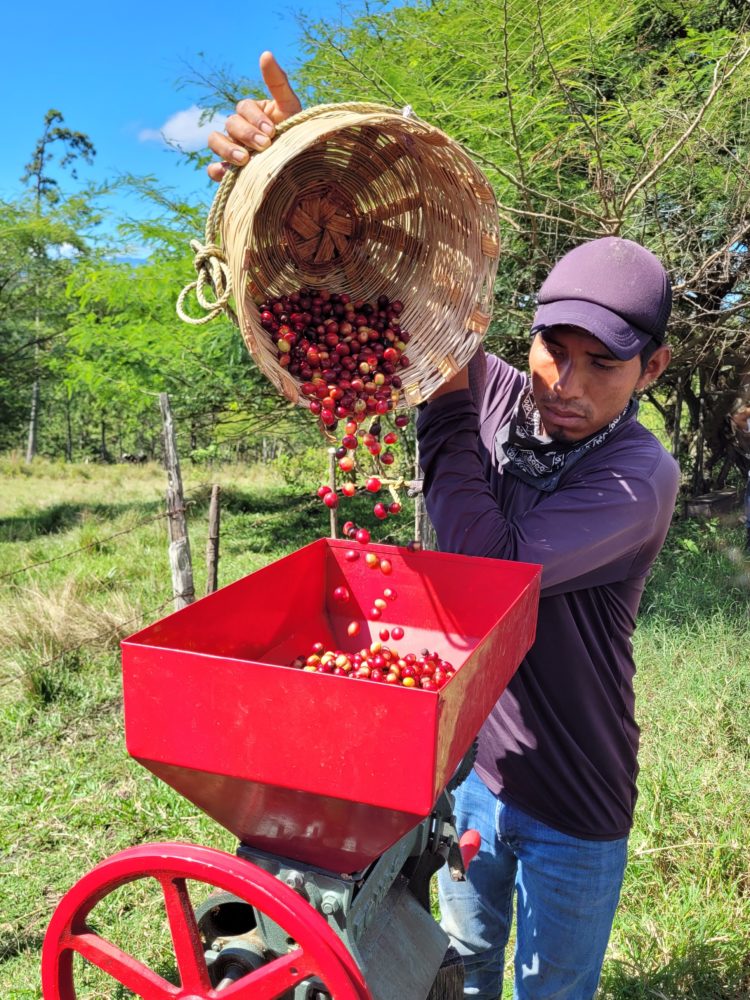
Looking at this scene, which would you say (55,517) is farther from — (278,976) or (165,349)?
(278,976)

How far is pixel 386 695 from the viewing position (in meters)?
1.02

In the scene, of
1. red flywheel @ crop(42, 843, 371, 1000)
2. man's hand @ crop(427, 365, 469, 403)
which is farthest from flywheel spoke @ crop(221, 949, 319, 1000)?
man's hand @ crop(427, 365, 469, 403)

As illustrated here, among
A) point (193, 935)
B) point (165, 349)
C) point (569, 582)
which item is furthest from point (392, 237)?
point (165, 349)

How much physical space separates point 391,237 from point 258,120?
585 mm

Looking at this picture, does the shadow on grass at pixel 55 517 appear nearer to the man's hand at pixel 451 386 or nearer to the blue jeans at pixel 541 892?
the blue jeans at pixel 541 892

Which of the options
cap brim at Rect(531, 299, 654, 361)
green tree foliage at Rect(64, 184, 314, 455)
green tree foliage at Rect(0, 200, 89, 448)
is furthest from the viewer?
green tree foliage at Rect(0, 200, 89, 448)

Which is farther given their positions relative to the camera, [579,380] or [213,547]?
[213,547]

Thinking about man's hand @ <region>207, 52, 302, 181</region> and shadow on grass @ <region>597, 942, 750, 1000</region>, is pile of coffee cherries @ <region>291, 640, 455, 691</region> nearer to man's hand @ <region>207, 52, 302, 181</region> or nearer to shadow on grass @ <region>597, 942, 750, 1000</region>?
man's hand @ <region>207, 52, 302, 181</region>

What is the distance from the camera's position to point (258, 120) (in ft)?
4.99

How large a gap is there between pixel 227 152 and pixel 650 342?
958 millimetres

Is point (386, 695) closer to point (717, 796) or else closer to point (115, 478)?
point (717, 796)

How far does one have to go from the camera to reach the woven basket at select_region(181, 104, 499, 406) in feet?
5.79

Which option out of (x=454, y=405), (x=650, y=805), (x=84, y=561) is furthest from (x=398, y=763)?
(x=84, y=561)

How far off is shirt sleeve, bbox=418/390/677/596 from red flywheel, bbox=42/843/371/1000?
31.5 inches
